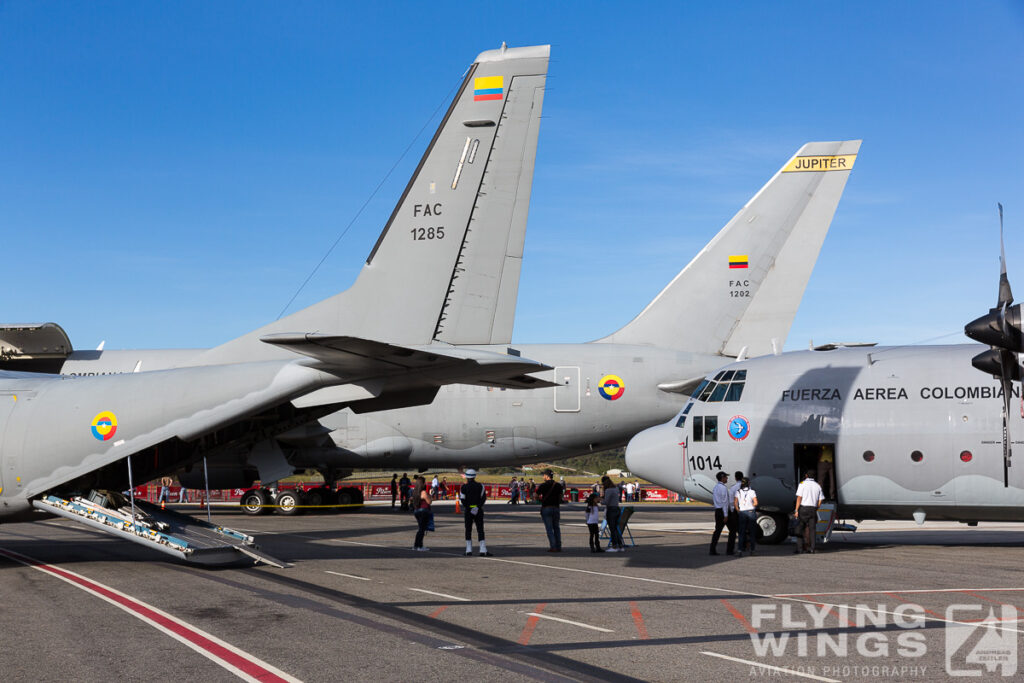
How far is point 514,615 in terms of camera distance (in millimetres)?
11148

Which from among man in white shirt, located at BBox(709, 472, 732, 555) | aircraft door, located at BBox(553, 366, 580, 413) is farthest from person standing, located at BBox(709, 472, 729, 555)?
aircraft door, located at BBox(553, 366, 580, 413)

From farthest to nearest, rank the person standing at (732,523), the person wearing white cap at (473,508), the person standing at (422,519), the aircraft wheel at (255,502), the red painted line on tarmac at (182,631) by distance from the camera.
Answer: the aircraft wheel at (255,502) < the person standing at (422,519) < the person standing at (732,523) < the person wearing white cap at (473,508) < the red painted line on tarmac at (182,631)

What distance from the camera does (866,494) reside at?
20.4m

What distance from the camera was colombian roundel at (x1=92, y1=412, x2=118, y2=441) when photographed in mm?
16609

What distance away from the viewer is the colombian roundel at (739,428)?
69.8 feet

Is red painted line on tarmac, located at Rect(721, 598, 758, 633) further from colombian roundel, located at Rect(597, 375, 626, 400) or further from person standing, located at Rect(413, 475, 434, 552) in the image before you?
colombian roundel, located at Rect(597, 375, 626, 400)

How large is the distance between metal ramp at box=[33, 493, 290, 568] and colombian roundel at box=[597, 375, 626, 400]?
1508 cm

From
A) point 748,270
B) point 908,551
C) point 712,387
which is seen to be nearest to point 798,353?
point 712,387

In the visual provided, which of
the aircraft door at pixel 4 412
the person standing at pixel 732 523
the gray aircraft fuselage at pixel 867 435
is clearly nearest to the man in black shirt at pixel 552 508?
the gray aircraft fuselage at pixel 867 435

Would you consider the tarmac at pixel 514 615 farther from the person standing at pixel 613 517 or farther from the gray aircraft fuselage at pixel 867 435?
the gray aircraft fuselage at pixel 867 435

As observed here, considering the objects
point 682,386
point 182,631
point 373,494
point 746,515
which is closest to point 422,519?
point 746,515

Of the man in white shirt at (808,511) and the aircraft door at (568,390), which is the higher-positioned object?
the aircraft door at (568,390)

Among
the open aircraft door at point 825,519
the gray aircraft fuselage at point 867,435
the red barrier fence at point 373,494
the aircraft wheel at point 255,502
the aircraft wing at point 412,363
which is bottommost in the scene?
the red barrier fence at point 373,494

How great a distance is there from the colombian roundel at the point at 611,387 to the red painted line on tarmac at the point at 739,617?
1755 cm
